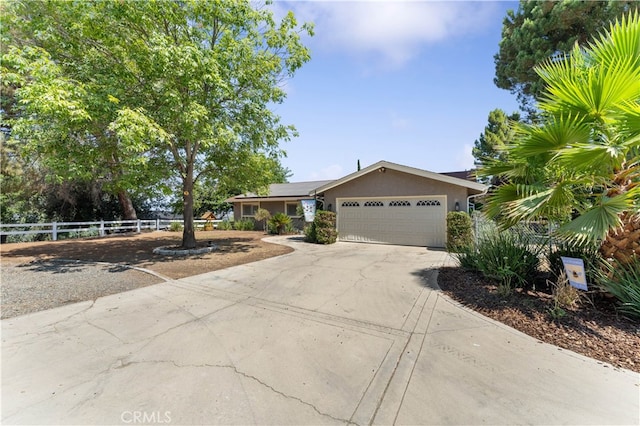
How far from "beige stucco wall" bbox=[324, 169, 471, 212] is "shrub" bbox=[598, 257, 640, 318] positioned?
8.11 meters

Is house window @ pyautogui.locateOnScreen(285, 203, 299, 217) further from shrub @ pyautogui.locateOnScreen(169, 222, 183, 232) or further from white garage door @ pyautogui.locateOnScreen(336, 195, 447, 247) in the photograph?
shrub @ pyautogui.locateOnScreen(169, 222, 183, 232)

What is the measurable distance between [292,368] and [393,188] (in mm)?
11405

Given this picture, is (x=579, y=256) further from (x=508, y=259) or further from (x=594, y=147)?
(x=594, y=147)

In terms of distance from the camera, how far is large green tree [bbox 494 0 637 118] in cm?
1081

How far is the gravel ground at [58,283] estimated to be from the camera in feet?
16.8

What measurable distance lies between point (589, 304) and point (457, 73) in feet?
25.9

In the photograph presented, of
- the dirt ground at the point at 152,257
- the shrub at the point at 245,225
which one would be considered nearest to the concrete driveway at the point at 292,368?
the dirt ground at the point at 152,257

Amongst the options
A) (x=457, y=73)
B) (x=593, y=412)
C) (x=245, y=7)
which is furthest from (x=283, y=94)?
(x=593, y=412)

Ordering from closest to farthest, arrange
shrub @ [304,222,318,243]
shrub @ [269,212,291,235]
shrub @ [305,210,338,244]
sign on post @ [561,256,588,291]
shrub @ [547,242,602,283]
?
sign on post @ [561,256,588,291] < shrub @ [547,242,602,283] < shrub @ [305,210,338,244] < shrub @ [304,222,318,243] < shrub @ [269,212,291,235]

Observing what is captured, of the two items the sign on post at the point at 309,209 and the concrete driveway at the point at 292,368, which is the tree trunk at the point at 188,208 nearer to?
the concrete driveway at the point at 292,368

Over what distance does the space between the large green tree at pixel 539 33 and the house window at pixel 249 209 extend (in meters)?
18.1

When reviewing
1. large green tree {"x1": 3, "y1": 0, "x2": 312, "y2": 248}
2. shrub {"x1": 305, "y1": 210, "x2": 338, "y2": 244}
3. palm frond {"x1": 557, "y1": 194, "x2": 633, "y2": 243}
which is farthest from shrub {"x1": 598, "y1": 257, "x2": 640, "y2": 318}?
shrub {"x1": 305, "y1": 210, "x2": 338, "y2": 244}

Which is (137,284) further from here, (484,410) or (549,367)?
(549,367)

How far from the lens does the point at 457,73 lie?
9.33m
